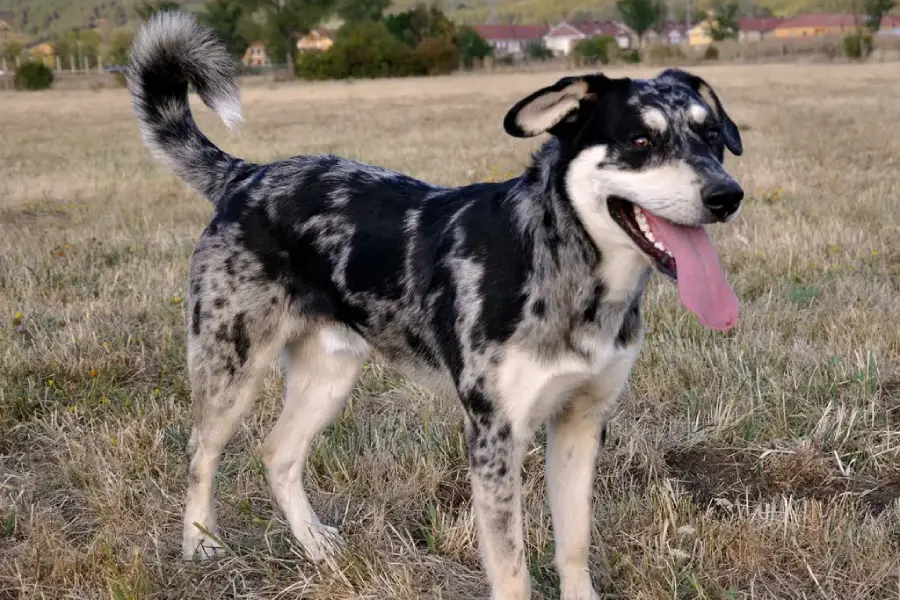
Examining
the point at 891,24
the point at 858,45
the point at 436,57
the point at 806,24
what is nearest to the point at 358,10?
the point at 436,57

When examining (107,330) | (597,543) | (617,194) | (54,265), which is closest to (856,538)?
(597,543)

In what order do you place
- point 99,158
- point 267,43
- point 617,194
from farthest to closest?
point 267,43 < point 99,158 < point 617,194


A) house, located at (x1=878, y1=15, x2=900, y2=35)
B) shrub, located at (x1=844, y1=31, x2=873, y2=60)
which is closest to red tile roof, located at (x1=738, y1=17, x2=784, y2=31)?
house, located at (x1=878, y1=15, x2=900, y2=35)

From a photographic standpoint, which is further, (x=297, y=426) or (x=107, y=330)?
(x=107, y=330)

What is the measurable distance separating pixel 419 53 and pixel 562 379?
56.3 meters

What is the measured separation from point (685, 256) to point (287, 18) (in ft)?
226

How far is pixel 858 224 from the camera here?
8.21 metres

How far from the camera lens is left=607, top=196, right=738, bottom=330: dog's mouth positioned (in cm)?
293

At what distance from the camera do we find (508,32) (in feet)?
476

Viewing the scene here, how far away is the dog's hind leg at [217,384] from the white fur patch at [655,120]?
1.70 meters

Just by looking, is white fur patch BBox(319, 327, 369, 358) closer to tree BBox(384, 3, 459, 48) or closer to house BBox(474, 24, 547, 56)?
tree BBox(384, 3, 459, 48)

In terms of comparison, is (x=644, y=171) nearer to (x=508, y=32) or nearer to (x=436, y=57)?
(x=436, y=57)

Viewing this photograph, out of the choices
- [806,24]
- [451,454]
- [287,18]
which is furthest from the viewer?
[806,24]

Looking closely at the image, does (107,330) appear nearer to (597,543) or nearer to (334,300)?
(334,300)
